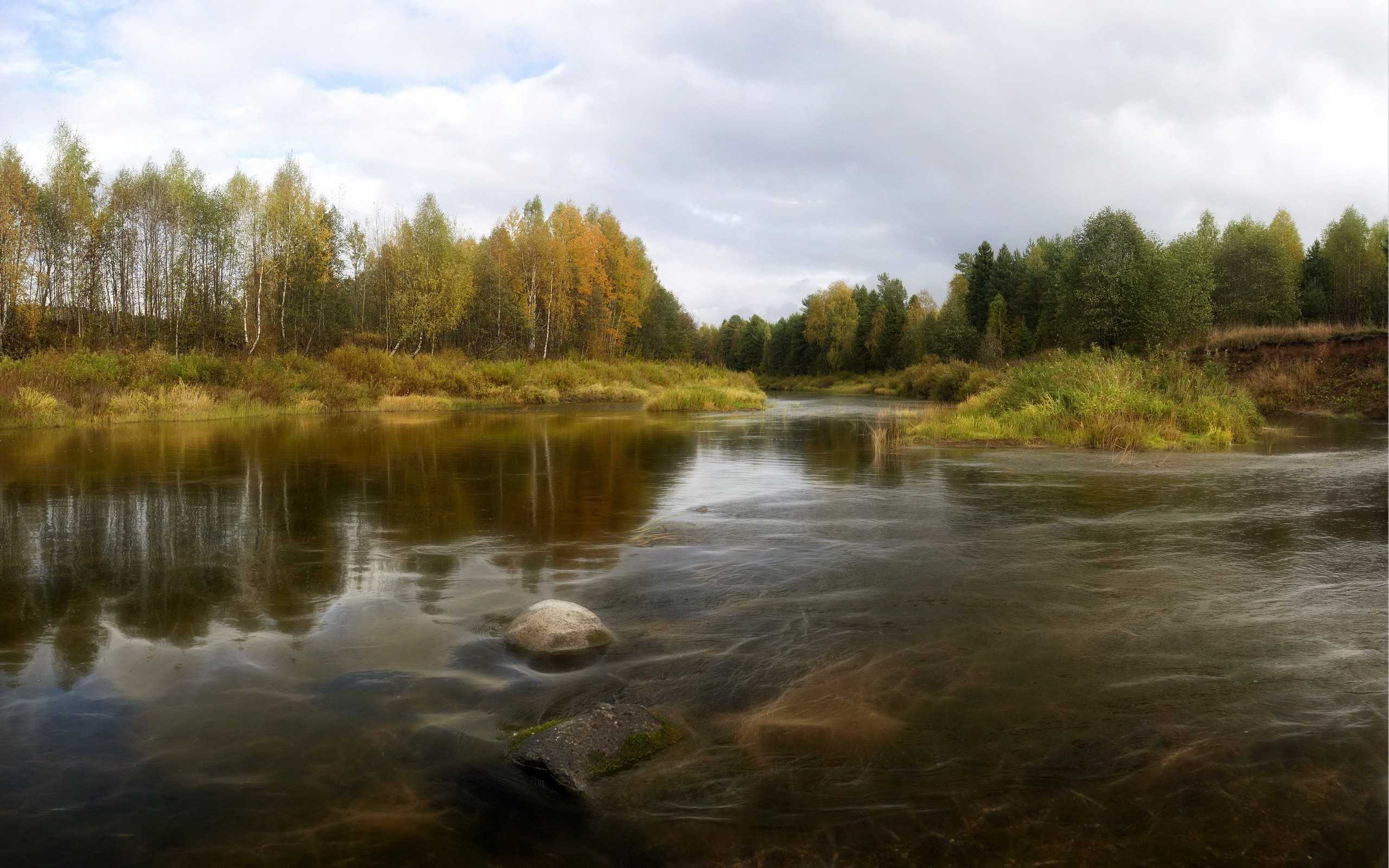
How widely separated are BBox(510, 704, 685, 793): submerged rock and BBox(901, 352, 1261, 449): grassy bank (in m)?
16.9

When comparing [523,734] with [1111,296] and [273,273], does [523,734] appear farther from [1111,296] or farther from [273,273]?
[1111,296]

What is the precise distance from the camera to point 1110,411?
18.8 m

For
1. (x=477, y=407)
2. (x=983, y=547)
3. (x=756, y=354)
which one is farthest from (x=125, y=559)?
(x=756, y=354)

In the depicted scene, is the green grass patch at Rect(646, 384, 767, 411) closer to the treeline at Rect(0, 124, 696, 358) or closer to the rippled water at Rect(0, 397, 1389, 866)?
the treeline at Rect(0, 124, 696, 358)

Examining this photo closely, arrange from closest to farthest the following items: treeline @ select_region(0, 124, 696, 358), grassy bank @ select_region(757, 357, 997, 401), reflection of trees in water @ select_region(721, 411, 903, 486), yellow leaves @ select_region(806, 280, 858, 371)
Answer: reflection of trees in water @ select_region(721, 411, 903, 486), treeline @ select_region(0, 124, 696, 358), grassy bank @ select_region(757, 357, 997, 401), yellow leaves @ select_region(806, 280, 858, 371)

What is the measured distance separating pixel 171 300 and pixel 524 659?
148ft

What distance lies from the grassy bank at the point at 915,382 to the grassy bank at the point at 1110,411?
12.2 metres

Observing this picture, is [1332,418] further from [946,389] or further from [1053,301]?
[1053,301]

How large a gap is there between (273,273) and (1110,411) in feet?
127

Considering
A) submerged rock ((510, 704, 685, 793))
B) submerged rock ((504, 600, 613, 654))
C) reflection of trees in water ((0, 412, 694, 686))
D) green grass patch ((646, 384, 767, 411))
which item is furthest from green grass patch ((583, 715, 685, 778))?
green grass patch ((646, 384, 767, 411))

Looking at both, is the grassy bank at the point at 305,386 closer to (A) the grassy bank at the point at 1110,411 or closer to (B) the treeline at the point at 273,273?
(B) the treeline at the point at 273,273

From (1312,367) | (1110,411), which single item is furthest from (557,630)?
(1312,367)

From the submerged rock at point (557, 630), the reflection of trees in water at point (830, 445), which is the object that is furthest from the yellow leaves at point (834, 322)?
the submerged rock at point (557, 630)

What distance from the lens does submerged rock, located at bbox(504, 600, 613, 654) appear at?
219 inches
